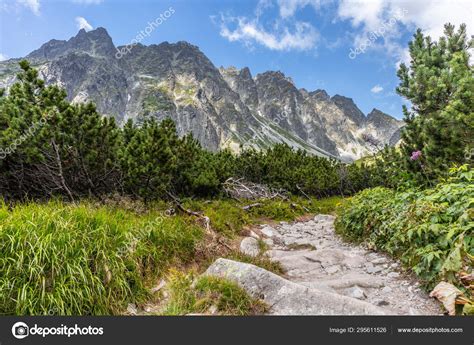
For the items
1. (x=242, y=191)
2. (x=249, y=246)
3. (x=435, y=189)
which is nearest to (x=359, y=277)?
(x=435, y=189)

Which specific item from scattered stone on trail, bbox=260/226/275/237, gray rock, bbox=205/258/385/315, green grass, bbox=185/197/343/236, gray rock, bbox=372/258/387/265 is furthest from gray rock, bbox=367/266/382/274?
scattered stone on trail, bbox=260/226/275/237

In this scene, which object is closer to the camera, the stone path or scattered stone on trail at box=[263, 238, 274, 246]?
the stone path

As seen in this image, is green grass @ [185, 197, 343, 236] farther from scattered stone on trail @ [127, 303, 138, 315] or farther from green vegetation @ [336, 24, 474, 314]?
scattered stone on trail @ [127, 303, 138, 315]

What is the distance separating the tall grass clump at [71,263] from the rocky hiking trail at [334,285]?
1.41m

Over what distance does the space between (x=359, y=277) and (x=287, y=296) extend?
2245mm

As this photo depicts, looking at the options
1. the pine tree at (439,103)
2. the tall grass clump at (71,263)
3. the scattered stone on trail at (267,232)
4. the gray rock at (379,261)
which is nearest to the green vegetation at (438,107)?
the pine tree at (439,103)

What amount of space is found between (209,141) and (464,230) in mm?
184529

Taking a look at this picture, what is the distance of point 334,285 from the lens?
532cm

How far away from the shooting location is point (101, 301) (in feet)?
13.3

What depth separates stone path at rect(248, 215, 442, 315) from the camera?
4512 mm

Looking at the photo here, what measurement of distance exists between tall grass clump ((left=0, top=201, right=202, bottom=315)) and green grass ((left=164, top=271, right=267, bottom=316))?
862mm

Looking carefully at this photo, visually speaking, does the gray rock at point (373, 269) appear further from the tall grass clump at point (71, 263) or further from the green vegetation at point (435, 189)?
the tall grass clump at point (71, 263)

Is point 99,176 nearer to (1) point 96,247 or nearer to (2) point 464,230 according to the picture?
(1) point 96,247

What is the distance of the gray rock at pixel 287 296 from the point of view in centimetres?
388
